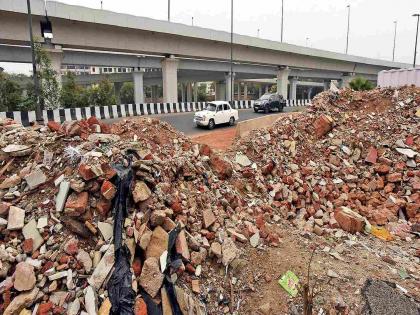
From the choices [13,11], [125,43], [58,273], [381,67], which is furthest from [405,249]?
[381,67]

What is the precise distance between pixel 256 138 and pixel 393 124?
4.93 m

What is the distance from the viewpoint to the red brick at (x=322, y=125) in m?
10.6

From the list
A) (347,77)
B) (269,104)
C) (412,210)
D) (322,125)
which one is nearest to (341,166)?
(322,125)

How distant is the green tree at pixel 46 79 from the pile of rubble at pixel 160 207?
39.5ft

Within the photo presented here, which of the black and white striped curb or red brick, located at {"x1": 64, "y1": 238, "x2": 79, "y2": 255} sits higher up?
the black and white striped curb

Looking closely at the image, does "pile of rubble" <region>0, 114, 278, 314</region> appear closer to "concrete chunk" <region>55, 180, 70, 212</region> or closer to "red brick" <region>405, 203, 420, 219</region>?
"concrete chunk" <region>55, 180, 70, 212</region>

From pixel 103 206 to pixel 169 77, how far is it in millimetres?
24015

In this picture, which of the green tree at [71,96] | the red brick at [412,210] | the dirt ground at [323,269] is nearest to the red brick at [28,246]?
the dirt ground at [323,269]

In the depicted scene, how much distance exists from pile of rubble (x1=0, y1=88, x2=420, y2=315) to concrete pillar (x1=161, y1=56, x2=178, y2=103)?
1934 cm

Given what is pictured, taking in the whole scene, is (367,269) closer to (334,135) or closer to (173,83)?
(334,135)

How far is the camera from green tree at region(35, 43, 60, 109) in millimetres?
18125

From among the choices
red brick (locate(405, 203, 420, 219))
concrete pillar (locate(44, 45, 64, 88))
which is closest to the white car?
concrete pillar (locate(44, 45, 64, 88))

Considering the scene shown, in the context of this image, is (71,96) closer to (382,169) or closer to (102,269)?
(382,169)

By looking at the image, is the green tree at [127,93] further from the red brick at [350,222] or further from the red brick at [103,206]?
the red brick at [103,206]
